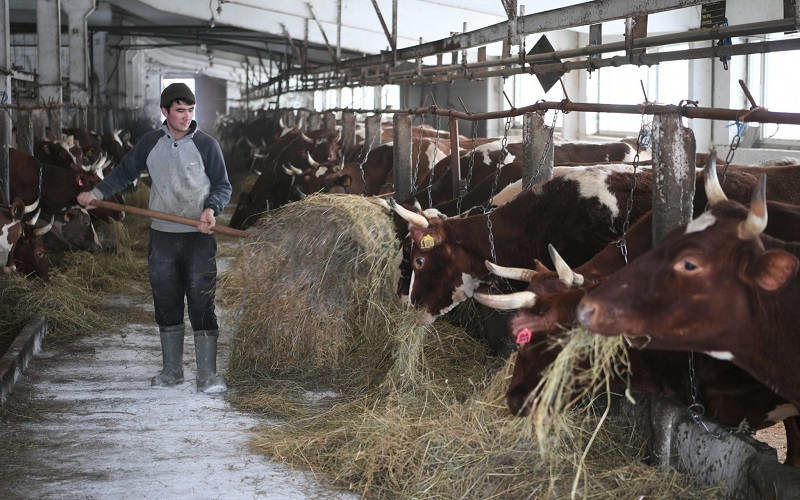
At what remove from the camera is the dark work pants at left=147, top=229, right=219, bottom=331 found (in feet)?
20.0

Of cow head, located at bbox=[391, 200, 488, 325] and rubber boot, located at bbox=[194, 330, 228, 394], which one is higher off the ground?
cow head, located at bbox=[391, 200, 488, 325]

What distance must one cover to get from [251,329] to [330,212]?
981mm

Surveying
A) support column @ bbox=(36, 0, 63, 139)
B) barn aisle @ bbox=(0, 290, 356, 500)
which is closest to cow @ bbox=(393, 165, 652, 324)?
barn aisle @ bbox=(0, 290, 356, 500)

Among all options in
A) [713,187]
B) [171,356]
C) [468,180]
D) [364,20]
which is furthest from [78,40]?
[713,187]

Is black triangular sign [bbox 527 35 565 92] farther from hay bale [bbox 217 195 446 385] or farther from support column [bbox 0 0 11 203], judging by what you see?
support column [bbox 0 0 11 203]

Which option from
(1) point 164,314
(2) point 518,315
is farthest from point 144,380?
(2) point 518,315

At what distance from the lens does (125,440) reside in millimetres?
5059

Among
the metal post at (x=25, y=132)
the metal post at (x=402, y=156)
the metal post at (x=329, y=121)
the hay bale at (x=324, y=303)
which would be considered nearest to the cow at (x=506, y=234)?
the hay bale at (x=324, y=303)

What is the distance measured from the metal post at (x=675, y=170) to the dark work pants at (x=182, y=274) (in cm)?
312

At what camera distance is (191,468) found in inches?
183

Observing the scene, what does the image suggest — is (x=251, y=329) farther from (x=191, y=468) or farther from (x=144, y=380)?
(x=191, y=468)

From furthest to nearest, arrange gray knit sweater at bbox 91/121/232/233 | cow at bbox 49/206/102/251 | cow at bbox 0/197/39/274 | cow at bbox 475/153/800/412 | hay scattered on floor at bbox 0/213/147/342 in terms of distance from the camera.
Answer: cow at bbox 49/206/102/251, cow at bbox 0/197/39/274, hay scattered on floor at bbox 0/213/147/342, gray knit sweater at bbox 91/121/232/233, cow at bbox 475/153/800/412

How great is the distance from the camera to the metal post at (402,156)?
29.8ft

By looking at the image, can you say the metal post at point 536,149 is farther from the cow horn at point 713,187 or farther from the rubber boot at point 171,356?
the cow horn at point 713,187
